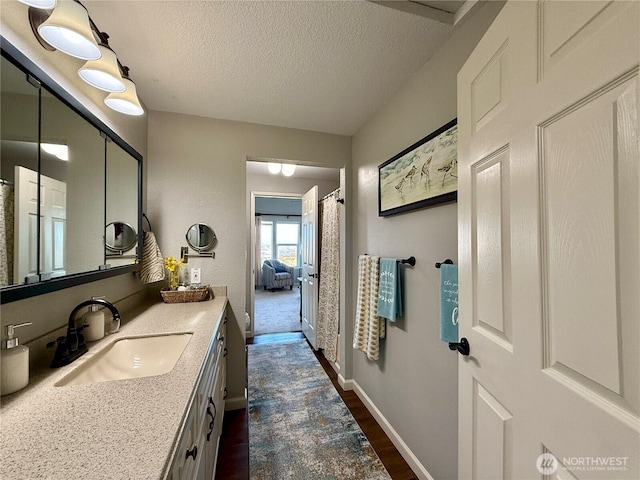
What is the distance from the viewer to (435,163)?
4.46 ft

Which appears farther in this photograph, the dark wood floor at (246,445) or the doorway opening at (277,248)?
the doorway opening at (277,248)

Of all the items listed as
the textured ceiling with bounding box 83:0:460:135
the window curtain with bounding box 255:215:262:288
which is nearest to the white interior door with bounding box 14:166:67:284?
the textured ceiling with bounding box 83:0:460:135

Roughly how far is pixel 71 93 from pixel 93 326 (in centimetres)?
104

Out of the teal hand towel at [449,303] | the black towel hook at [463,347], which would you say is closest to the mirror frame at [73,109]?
the black towel hook at [463,347]

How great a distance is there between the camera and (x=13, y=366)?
2.54 feet

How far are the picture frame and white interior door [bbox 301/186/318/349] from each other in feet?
5.20

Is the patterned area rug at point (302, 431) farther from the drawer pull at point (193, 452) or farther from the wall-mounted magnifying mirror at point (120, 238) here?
the wall-mounted magnifying mirror at point (120, 238)

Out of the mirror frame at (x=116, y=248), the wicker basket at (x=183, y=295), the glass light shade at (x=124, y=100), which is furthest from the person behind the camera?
the wicker basket at (x=183, y=295)

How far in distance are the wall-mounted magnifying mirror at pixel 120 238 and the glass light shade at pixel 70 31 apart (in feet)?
2.72

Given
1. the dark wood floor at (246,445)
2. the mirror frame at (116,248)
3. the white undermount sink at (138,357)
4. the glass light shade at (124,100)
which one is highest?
the glass light shade at (124,100)

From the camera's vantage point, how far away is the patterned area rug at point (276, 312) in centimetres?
415

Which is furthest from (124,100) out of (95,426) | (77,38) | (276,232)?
(276,232)

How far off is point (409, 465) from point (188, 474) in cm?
141

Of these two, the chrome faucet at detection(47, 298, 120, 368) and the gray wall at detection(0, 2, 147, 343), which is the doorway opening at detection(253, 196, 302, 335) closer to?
the gray wall at detection(0, 2, 147, 343)
